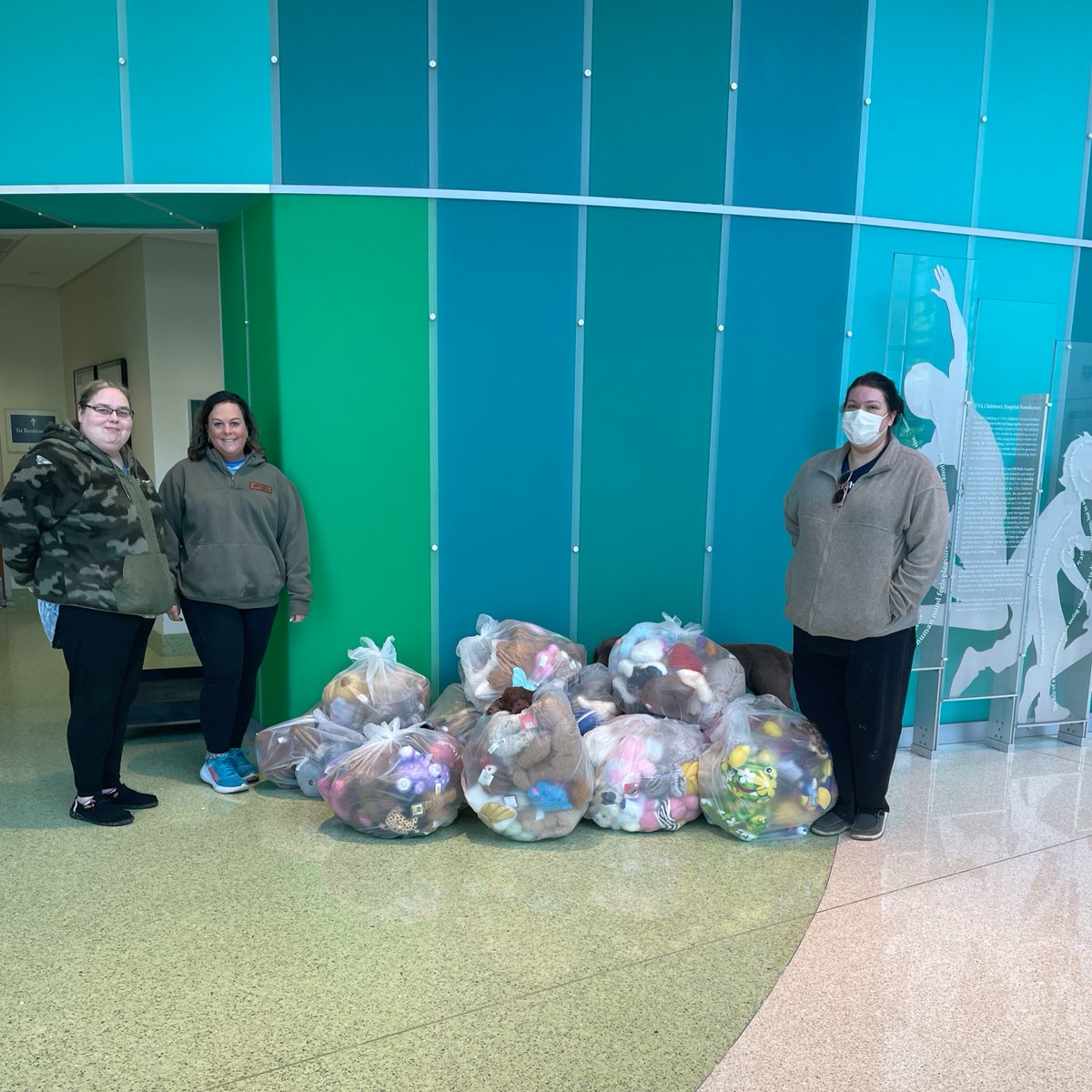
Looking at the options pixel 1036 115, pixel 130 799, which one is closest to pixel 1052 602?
pixel 1036 115

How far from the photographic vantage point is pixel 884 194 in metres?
3.97

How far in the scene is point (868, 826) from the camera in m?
3.26

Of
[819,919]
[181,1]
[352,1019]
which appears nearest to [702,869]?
[819,919]

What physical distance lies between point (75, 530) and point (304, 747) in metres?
1.14

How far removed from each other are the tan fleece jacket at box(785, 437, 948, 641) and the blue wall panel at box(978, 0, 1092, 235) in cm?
177

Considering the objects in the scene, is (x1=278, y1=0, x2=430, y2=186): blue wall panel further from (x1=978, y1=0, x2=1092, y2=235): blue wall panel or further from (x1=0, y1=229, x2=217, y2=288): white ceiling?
(x1=978, y1=0, x2=1092, y2=235): blue wall panel

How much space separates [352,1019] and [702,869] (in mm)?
1278

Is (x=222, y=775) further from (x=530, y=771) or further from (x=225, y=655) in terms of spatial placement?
(x=530, y=771)

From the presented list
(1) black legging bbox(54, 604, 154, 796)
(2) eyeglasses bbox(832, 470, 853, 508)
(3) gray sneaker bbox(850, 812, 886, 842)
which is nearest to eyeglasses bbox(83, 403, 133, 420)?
(1) black legging bbox(54, 604, 154, 796)

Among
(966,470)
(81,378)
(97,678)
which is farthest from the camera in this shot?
(81,378)

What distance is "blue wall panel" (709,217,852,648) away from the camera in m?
3.93

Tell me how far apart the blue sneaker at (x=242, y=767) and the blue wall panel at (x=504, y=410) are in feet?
2.80

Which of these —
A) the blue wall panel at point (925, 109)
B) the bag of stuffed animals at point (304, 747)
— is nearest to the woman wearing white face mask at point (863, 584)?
the blue wall panel at point (925, 109)

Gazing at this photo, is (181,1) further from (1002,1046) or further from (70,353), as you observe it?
(70,353)
